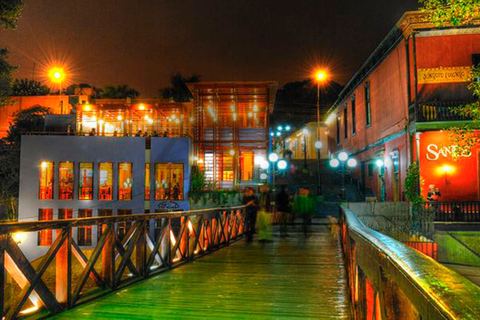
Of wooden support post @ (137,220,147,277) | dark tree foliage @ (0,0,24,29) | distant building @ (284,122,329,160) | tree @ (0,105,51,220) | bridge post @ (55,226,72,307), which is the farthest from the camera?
distant building @ (284,122,329,160)

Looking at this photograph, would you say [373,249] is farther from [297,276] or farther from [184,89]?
[184,89]

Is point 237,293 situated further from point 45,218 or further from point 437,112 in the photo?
point 45,218

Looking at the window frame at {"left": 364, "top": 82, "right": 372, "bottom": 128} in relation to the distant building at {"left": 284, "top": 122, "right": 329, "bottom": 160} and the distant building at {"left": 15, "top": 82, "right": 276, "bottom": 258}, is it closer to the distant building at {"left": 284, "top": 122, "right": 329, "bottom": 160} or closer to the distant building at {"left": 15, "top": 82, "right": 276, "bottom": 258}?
the distant building at {"left": 15, "top": 82, "right": 276, "bottom": 258}

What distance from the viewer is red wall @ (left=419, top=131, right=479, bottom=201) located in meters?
18.4

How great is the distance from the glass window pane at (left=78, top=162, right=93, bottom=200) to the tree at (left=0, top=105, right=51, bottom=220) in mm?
4972

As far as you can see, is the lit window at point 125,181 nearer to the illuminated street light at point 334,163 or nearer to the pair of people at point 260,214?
the pair of people at point 260,214

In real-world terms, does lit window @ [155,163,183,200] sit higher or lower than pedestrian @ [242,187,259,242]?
higher

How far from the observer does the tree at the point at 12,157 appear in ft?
97.4

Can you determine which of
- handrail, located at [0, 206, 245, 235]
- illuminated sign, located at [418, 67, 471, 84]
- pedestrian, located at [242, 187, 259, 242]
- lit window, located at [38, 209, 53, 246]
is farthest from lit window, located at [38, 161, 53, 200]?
handrail, located at [0, 206, 245, 235]

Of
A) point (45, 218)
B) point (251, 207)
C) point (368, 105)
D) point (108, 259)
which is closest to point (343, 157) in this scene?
point (368, 105)

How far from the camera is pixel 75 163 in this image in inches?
1053

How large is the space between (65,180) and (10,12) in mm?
14222

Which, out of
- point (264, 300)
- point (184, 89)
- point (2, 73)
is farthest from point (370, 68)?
point (184, 89)

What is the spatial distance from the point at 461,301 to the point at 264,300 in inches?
183
